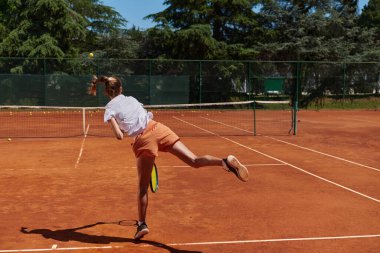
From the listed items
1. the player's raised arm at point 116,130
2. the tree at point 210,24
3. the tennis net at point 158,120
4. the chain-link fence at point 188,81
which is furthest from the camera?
the tree at point 210,24

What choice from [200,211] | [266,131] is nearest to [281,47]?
[266,131]

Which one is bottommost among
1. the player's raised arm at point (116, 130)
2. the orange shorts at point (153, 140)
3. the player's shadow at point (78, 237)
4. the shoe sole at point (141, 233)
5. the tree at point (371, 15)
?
the player's shadow at point (78, 237)

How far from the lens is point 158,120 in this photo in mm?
21250

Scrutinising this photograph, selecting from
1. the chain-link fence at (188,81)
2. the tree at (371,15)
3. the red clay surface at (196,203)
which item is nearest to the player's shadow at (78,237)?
the red clay surface at (196,203)

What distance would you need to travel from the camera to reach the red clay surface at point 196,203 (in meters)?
4.95

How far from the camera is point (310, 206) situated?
20.9ft

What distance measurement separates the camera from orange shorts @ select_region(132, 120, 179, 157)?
179 inches

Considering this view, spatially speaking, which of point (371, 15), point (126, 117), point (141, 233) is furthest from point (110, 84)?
point (371, 15)

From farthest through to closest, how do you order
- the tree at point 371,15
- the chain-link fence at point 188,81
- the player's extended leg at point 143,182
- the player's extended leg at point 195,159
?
the tree at point 371,15 < the chain-link fence at point 188,81 < the player's extended leg at point 143,182 < the player's extended leg at point 195,159

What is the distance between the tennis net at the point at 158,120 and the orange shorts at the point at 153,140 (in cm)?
A: 862

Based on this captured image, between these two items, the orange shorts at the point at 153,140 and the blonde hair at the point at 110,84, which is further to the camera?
the blonde hair at the point at 110,84

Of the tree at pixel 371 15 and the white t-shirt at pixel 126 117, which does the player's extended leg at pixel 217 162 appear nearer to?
the white t-shirt at pixel 126 117

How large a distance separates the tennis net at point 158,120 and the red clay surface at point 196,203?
3.97m

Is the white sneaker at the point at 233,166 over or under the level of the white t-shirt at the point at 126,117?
under
